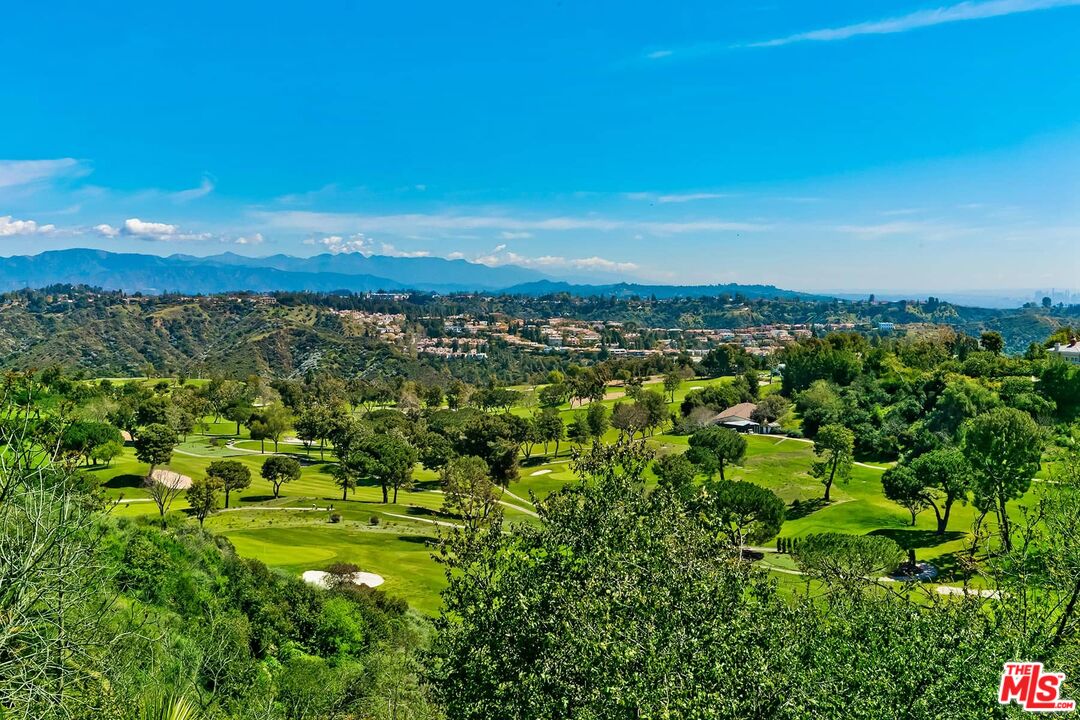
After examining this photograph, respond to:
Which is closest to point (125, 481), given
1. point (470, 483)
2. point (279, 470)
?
point (279, 470)

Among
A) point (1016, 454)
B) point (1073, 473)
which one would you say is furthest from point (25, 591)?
point (1016, 454)

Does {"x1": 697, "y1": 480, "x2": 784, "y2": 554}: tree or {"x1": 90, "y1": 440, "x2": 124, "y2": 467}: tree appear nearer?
{"x1": 697, "y1": 480, "x2": 784, "y2": 554}: tree

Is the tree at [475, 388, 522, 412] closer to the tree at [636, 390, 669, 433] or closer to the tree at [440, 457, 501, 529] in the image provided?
the tree at [636, 390, 669, 433]

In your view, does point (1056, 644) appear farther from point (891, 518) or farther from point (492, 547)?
point (891, 518)

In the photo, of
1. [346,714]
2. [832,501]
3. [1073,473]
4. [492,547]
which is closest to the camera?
[492,547]

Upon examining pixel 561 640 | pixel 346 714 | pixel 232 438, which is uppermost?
Answer: pixel 561 640

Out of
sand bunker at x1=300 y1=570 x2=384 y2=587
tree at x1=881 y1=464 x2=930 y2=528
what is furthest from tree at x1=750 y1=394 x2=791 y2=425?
sand bunker at x1=300 y1=570 x2=384 y2=587
